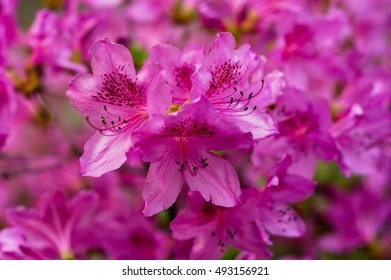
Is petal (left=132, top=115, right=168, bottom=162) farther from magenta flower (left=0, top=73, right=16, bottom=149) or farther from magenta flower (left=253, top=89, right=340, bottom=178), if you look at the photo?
magenta flower (left=0, top=73, right=16, bottom=149)

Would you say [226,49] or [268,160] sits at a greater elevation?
[226,49]

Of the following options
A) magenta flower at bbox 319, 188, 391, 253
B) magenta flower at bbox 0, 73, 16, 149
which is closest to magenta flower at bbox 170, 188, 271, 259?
magenta flower at bbox 0, 73, 16, 149

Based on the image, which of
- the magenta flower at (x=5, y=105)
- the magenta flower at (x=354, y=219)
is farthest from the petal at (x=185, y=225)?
the magenta flower at (x=354, y=219)

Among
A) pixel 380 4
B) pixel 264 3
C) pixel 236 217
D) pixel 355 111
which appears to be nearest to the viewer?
pixel 236 217

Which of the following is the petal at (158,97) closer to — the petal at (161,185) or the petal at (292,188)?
the petal at (161,185)
